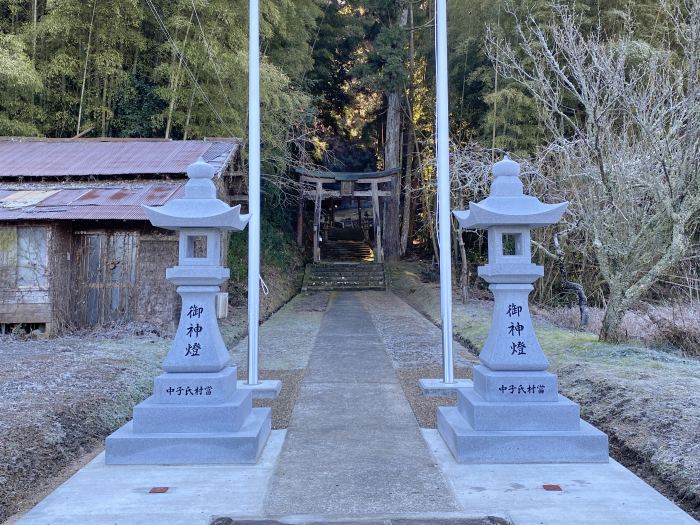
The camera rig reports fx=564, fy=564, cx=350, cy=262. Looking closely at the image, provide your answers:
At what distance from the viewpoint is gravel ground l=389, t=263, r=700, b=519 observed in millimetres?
4082

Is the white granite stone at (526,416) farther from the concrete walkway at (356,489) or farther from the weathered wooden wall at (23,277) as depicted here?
the weathered wooden wall at (23,277)

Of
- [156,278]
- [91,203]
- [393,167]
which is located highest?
[393,167]

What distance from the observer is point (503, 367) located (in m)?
4.63

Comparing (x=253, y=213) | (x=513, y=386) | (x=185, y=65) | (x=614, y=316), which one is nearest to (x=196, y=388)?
(x=253, y=213)

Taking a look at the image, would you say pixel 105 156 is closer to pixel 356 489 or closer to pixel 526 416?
pixel 356 489

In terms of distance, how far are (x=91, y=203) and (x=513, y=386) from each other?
805 centimetres

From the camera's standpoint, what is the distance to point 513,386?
4.57 m

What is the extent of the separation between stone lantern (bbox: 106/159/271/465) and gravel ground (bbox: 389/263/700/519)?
9.96 feet

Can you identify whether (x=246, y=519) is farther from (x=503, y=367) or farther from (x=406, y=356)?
(x=406, y=356)

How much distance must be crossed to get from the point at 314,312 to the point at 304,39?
26.2ft

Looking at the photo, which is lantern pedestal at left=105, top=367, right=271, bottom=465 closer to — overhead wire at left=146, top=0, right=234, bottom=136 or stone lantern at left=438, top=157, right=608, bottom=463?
stone lantern at left=438, top=157, right=608, bottom=463

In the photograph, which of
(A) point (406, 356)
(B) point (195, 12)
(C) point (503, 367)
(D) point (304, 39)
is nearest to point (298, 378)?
(A) point (406, 356)

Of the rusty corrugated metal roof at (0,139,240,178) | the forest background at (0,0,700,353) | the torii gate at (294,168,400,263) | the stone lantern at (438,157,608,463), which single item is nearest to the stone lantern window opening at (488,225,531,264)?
the stone lantern at (438,157,608,463)

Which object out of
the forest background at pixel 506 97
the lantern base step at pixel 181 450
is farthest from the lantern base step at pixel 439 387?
the forest background at pixel 506 97
